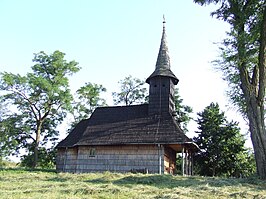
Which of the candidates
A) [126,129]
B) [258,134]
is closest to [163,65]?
[126,129]

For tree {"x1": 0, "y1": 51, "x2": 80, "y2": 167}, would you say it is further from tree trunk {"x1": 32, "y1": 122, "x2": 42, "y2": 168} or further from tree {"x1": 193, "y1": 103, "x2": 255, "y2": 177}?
Result: tree {"x1": 193, "y1": 103, "x2": 255, "y2": 177}

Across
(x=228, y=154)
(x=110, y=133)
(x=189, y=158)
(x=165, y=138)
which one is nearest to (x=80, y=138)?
(x=110, y=133)

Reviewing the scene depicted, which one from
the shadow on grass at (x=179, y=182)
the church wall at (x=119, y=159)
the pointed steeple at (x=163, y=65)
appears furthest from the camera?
the pointed steeple at (x=163, y=65)

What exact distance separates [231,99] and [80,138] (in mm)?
12175

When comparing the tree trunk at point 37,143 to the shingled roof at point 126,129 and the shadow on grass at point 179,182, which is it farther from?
the shadow on grass at point 179,182

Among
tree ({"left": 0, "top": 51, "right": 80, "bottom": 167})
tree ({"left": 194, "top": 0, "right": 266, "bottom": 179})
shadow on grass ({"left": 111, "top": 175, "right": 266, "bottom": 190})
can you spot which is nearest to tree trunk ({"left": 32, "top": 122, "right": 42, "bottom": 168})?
tree ({"left": 0, "top": 51, "right": 80, "bottom": 167})

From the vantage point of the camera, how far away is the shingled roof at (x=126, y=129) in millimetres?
23163

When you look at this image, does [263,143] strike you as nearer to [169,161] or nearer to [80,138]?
[169,161]

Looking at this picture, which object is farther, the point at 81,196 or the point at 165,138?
the point at 165,138

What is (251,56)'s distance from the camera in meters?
17.6

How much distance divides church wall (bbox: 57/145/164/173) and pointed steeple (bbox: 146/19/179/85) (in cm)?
679

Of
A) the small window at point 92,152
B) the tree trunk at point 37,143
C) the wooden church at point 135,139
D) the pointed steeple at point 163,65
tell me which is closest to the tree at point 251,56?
the wooden church at point 135,139

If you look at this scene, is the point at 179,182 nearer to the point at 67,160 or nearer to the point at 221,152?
the point at 67,160

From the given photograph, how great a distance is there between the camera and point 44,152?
36.3 m
